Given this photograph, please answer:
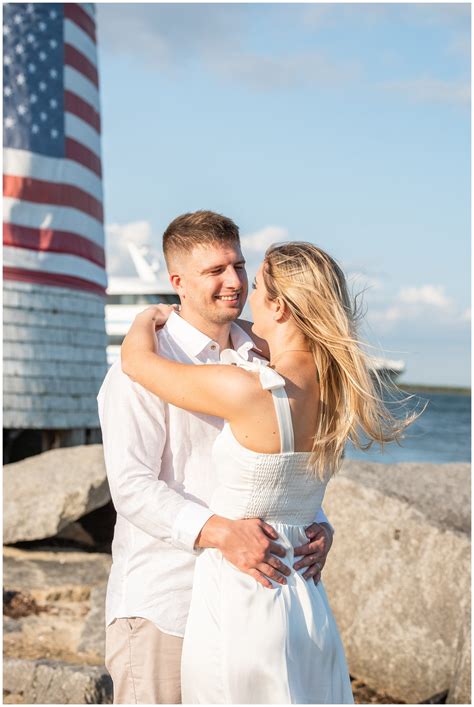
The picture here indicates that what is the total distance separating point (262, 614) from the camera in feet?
8.40

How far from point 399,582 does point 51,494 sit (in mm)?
4143

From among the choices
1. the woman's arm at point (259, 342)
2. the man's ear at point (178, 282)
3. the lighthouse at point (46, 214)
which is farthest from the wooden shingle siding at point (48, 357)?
the man's ear at point (178, 282)

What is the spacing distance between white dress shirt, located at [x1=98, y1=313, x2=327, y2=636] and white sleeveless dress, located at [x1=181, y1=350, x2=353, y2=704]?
16 cm

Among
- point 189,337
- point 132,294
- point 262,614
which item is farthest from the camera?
point 132,294

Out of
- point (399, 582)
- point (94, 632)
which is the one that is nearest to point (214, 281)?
point (399, 582)

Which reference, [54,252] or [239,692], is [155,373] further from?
[54,252]

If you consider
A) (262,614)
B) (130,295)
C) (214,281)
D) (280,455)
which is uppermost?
(130,295)

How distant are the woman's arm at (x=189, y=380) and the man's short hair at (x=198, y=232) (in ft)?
0.99

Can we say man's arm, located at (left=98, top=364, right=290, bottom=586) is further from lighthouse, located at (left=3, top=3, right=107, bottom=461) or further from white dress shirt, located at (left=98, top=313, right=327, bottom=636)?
lighthouse, located at (left=3, top=3, right=107, bottom=461)

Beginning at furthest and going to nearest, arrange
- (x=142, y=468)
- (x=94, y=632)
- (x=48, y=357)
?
(x=48, y=357), (x=94, y=632), (x=142, y=468)

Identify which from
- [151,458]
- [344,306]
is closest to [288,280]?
[344,306]

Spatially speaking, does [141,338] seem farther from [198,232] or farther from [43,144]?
[43,144]

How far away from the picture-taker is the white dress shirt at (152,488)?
109 inches

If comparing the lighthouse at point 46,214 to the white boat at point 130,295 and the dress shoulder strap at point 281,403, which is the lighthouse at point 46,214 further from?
the white boat at point 130,295
